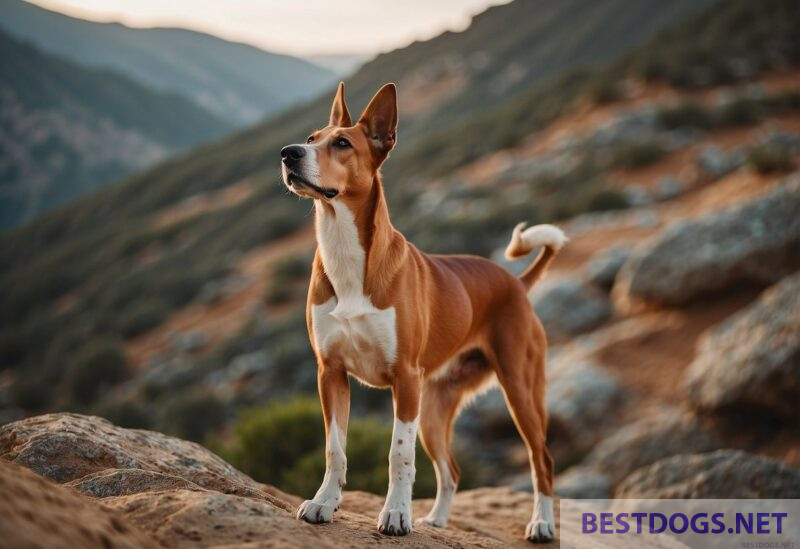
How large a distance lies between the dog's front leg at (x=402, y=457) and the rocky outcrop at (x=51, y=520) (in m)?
1.50

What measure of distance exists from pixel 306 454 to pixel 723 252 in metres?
6.29

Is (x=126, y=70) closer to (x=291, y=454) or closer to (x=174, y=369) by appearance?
(x=174, y=369)

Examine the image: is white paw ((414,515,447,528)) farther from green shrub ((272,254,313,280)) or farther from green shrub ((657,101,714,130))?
green shrub ((657,101,714,130))

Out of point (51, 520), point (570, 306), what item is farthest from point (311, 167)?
point (570, 306)

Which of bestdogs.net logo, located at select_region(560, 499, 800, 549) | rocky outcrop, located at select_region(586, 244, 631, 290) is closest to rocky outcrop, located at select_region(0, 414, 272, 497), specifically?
bestdogs.net logo, located at select_region(560, 499, 800, 549)

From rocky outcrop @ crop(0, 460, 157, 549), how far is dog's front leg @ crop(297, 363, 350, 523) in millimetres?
1240

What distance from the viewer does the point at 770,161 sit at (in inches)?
539

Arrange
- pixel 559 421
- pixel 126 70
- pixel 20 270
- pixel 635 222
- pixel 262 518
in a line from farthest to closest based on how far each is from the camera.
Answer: pixel 126 70
pixel 20 270
pixel 635 222
pixel 559 421
pixel 262 518

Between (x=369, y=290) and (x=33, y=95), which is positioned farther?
(x=33, y=95)

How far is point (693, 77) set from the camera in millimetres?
25203

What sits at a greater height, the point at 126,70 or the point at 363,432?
the point at 126,70

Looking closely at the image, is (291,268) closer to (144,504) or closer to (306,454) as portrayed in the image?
(306,454)

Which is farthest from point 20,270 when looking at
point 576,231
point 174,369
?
point 576,231

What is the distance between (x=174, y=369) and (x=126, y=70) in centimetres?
13663
